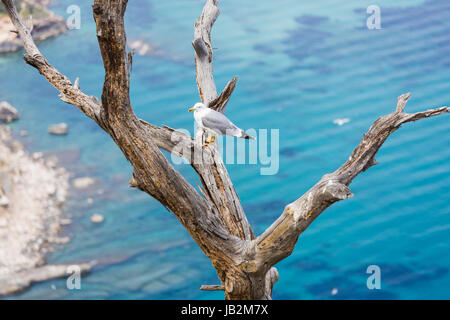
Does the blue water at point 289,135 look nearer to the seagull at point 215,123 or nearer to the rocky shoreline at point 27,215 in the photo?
the rocky shoreline at point 27,215

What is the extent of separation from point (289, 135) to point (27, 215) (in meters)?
3.19

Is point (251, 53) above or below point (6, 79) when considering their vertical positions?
above

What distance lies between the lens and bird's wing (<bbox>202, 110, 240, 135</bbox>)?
278cm

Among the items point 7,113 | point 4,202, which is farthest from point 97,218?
point 7,113

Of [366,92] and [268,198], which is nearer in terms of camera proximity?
[268,198]

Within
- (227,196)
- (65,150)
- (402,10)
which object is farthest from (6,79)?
(402,10)

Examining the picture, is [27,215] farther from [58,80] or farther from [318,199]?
[318,199]

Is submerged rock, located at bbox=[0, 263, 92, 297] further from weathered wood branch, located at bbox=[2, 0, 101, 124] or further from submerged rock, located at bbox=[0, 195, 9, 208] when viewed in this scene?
weathered wood branch, located at bbox=[2, 0, 101, 124]

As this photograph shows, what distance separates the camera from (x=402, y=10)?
24.7 feet

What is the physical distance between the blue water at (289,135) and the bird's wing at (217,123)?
9.36 feet

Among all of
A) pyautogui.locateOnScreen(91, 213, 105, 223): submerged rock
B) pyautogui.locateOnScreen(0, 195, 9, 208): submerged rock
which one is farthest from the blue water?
pyautogui.locateOnScreen(0, 195, 9, 208): submerged rock

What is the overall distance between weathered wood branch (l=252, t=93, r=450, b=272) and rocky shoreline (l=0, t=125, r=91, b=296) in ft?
11.6

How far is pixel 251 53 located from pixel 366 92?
172cm

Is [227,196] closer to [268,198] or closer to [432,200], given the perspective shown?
[268,198]
